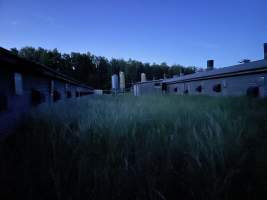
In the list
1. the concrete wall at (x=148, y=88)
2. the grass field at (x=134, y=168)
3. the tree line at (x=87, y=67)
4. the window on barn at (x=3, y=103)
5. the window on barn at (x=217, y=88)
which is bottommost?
the grass field at (x=134, y=168)

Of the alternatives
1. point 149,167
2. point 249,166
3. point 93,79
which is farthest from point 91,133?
point 93,79

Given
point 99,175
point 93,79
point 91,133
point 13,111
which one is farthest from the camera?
point 93,79

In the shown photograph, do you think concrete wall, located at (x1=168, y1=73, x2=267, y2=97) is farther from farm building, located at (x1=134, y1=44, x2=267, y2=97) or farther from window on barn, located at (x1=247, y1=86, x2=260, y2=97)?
window on barn, located at (x1=247, y1=86, x2=260, y2=97)

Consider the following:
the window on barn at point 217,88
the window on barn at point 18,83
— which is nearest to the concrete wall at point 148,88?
the window on barn at point 217,88

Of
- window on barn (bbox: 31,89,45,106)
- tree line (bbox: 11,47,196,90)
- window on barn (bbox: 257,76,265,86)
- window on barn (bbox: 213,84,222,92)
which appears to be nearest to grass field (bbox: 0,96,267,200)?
window on barn (bbox: 31,89,45,106)

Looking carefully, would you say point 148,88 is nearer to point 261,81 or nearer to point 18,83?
point 261,81

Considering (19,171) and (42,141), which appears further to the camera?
(42,141)

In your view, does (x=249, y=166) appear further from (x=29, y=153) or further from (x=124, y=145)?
(x=29, y=153)

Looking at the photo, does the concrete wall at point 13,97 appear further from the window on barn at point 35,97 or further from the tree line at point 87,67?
the tree line at point 87,67

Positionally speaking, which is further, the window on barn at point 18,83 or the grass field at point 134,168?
the window on barn at point 18,83

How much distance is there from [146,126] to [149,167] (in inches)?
56.5

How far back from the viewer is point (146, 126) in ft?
9.84

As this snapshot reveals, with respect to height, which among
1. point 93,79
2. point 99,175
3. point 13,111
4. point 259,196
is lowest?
point 259,196

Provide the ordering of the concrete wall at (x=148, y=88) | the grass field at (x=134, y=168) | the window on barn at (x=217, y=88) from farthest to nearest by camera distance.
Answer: the concrete wall at (x=148, y=88) < the window on barn at (x=217, y=88) < the grass field at (x=134, y=168)
